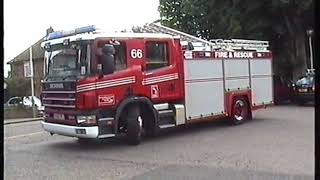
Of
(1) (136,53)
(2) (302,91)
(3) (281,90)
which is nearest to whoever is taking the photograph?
(1) (136,53)

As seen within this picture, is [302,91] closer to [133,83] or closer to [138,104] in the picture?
[138,104]

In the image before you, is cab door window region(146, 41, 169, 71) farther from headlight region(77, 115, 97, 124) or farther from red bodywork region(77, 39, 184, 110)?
headlight region(77, 115, 97, 124)

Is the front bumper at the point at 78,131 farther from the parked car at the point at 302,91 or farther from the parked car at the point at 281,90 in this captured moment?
the parked car at the point at 281,90

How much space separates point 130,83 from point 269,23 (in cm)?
1391

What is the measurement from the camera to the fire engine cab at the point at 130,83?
1021 centimetres

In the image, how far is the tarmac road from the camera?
7705 millimetres

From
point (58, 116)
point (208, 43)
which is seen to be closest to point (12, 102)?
point (58, 116)

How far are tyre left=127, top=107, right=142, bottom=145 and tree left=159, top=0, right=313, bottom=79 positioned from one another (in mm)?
12768

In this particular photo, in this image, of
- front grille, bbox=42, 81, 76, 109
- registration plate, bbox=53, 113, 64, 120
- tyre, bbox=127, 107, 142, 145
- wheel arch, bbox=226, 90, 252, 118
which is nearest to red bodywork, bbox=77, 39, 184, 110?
front grille, bbox=42, 81, 76, 109

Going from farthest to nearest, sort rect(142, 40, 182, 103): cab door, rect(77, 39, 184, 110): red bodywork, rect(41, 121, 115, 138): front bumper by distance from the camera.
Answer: rect(142, 40, 182, 103): cab door, rect(77, 39, 184, 110): red bodywork, rect(41, 121, 115, 138): front bumper

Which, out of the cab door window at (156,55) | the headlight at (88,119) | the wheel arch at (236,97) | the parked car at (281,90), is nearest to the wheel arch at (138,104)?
the headlight at (88,119)

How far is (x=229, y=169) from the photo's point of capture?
7.87 metres

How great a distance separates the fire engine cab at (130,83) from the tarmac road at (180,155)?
46 centimetres

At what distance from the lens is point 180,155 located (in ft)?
31.0
